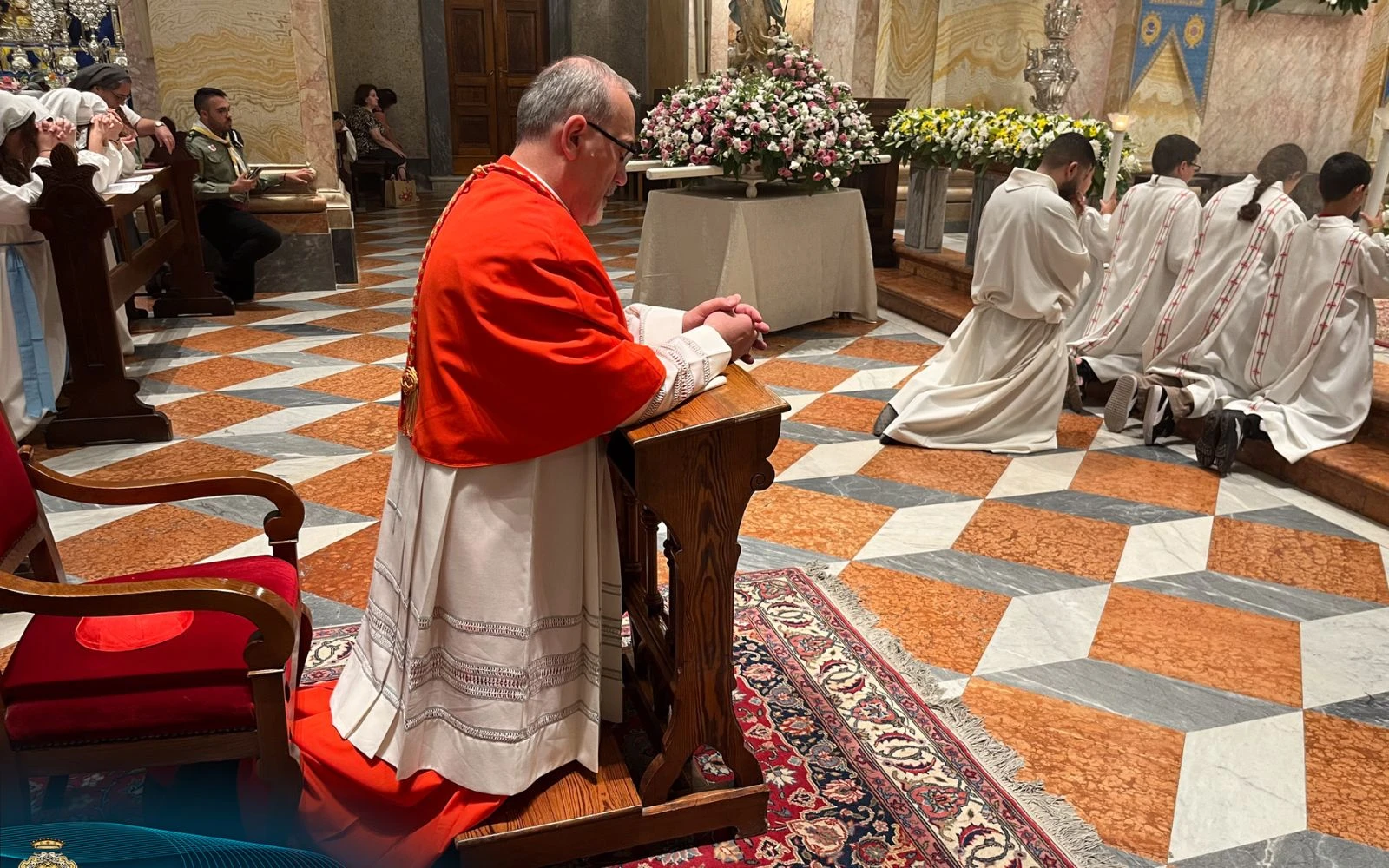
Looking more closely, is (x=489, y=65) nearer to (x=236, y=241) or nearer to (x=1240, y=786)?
(x=236, y=241)

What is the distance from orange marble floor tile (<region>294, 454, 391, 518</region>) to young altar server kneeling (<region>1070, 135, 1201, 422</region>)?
3.62m

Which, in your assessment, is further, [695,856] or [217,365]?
[217,365]

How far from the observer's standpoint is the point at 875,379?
19.6 ft

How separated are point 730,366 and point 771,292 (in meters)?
4.58

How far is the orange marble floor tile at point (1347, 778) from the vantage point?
2.35 metres

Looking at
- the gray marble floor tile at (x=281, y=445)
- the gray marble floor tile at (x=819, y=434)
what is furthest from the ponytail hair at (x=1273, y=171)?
the gray marble floor tile at (x=281, y=445)

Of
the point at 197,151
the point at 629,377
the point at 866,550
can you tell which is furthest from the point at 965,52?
the point at 629,377

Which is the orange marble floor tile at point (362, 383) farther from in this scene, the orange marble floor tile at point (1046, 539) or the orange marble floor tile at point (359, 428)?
the orange marble floor tile at point (1046, 539)

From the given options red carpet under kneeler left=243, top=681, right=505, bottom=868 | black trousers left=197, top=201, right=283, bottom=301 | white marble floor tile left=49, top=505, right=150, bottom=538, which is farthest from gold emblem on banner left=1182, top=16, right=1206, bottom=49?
red carpet under kneeler left=243, top=681, right=505, bottom=868

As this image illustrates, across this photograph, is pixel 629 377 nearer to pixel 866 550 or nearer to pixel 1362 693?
pixel 866 550

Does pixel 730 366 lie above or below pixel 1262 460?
above

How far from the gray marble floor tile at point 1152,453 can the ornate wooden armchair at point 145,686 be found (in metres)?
4.07

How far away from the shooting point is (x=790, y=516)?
4031 millimetres

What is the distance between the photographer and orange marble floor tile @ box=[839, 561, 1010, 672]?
3068mm
